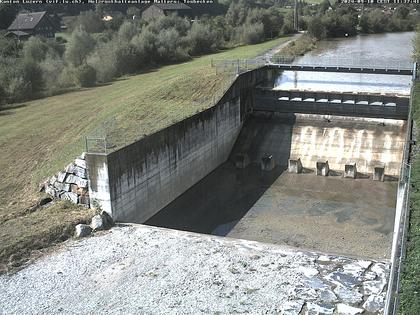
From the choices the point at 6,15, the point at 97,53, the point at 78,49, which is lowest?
the point at 97,53

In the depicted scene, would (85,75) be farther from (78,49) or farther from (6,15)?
(6,15)

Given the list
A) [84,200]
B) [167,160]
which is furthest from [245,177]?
[84,200]

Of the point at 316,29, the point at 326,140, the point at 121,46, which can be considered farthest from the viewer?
the point at 316,29

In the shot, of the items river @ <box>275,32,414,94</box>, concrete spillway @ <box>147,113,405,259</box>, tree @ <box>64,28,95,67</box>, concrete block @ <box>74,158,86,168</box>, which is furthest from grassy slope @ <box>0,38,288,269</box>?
tree @ <box>64,28,95,67</box>

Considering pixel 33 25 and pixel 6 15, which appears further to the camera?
pixel 6 15

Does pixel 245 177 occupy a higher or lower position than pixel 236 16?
lower

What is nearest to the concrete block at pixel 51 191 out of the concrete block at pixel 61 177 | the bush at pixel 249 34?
the concrete block at pixel 61 177

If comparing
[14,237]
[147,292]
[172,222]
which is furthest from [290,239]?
[14,237]

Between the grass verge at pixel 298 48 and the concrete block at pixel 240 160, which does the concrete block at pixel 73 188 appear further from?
the grass verge at pixel 298 48
